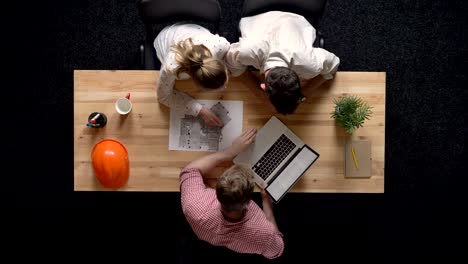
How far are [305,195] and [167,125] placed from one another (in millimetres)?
1224

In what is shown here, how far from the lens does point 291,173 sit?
1.89 meters

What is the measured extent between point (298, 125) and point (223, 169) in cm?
42

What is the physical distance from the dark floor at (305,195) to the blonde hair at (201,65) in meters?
1.10

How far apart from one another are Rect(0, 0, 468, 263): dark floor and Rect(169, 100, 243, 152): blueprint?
2.89 feet

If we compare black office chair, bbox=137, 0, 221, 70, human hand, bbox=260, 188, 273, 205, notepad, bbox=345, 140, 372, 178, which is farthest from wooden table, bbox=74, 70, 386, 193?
black office chair, bbox=137, 0, 221, 70

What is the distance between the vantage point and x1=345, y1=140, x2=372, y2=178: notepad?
1.92 metres

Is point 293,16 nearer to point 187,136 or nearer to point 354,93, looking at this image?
point 354,93

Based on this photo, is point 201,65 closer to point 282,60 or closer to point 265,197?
point 282,60

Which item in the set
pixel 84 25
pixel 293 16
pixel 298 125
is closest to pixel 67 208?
pixel 84 25

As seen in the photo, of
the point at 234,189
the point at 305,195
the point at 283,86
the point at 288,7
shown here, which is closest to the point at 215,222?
the point at 234,189

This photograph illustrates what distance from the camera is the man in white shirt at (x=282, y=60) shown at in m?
1.66

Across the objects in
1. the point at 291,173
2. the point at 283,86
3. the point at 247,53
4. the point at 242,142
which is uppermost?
the point at 247,53

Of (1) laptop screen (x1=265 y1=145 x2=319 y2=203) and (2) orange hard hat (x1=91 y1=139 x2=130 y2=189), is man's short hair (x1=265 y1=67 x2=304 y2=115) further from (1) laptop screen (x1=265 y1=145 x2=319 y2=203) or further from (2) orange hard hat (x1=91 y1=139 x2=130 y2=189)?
(2) orange hard hat (x1=91 y1=139 x2=130 y2=189)

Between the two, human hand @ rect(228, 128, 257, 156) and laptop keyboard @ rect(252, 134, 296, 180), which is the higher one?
→ human hand @ rect(228, 128, 257, 156)
